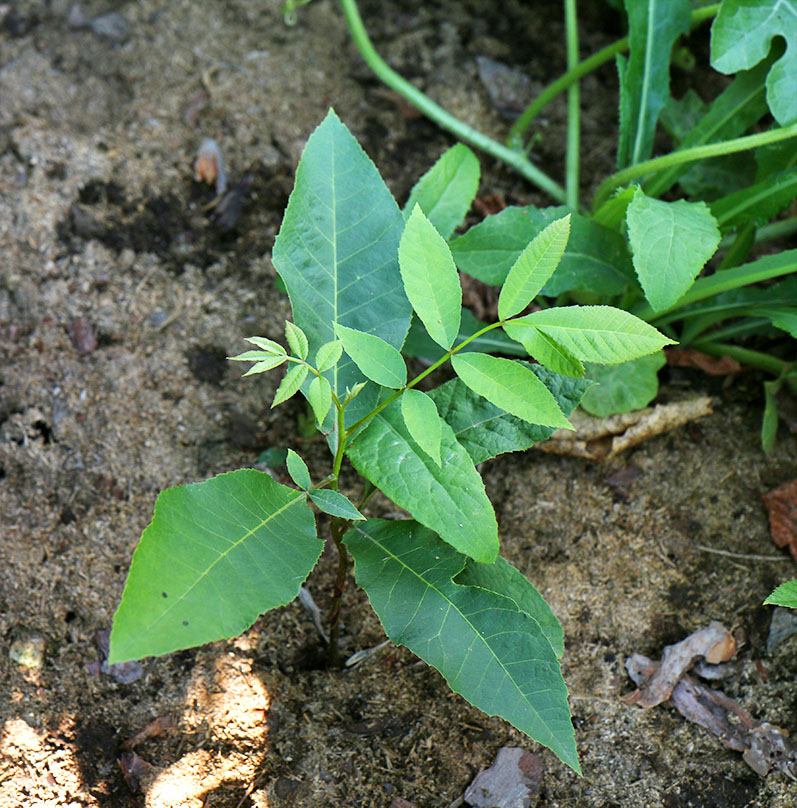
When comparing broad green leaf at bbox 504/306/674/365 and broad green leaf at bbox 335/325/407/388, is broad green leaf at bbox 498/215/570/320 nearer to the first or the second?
broad green leaf at bbox 504/306/674/365

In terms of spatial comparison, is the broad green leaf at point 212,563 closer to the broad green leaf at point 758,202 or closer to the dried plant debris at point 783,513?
the dried plant debris at point 783,513

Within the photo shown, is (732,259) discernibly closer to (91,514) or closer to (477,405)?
(477,405)

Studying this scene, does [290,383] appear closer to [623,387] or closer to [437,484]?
[437,484]

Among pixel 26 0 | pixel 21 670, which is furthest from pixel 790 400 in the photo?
pixel 26 0

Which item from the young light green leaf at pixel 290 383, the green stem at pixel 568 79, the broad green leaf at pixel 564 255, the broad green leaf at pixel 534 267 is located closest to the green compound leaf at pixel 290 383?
the young light green leaf at pixel 290 383

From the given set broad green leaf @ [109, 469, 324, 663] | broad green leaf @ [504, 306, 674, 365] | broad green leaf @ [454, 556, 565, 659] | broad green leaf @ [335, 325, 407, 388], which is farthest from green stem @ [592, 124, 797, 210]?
broad green leaf @ [109, 469, 324, 663]
